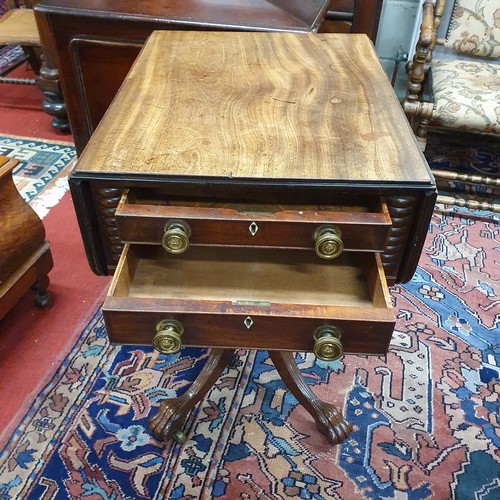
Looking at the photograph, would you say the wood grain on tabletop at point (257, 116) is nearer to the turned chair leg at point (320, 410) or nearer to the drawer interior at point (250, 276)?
the drawer interior at point (250, 276)

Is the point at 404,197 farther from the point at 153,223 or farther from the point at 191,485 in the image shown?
the point at 191,485

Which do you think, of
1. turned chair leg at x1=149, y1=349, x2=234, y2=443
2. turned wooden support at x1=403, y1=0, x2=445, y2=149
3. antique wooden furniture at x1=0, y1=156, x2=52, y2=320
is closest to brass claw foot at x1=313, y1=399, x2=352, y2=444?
turned chair leg at x1=149, y1=349, x2=234, y2=443

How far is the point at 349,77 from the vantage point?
102 cm

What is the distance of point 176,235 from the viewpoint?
742 mm

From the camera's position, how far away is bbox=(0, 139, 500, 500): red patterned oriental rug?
1.09 m

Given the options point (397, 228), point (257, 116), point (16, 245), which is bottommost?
point (16, 245)

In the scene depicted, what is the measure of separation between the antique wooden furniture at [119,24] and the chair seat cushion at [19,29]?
75 cm

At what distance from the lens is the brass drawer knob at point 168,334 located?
742mm

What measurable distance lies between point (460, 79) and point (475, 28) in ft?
0.81

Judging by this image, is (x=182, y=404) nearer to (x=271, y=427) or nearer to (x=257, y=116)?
(x=271, y=427)

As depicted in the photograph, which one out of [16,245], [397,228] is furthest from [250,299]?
[16,245]

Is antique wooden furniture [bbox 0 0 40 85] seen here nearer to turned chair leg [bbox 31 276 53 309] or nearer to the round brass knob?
turned chair leg [bbox 31 276 53 309]

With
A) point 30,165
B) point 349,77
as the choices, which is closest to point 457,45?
point 349,77

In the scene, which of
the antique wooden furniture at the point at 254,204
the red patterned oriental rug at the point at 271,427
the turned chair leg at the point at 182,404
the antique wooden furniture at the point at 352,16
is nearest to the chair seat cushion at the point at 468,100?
the antique wooden furniture at the point at 352,16
